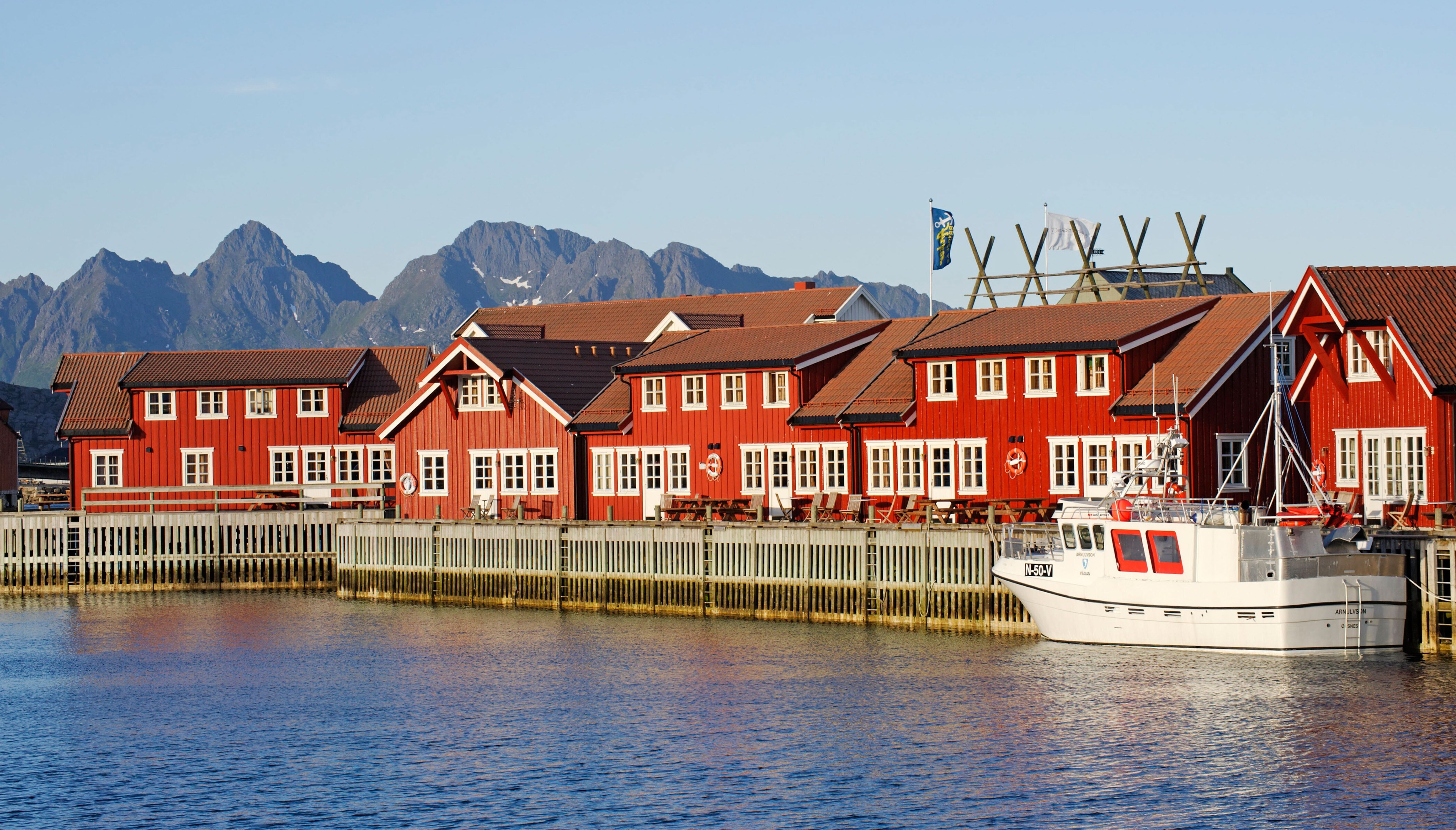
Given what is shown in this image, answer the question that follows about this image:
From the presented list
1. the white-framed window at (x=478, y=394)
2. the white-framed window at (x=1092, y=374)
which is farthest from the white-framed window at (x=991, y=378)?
the white-framed window at (x=478, y=394)

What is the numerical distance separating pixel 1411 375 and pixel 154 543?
43.8m

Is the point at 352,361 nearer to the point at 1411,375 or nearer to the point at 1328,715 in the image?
the point at 1411,375

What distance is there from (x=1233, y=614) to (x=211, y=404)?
149 feet

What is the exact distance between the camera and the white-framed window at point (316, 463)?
246ft

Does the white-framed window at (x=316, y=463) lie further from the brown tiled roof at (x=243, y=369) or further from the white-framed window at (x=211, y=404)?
the white-framed window at (x=211, y=404)

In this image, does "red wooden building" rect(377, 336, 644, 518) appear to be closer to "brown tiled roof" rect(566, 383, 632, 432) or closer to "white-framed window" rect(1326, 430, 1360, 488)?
"brown tiled roof" rect(566, 383, 632, 432)

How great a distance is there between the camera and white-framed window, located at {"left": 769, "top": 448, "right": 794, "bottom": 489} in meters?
60.7

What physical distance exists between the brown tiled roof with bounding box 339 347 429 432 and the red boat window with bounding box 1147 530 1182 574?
36.8m

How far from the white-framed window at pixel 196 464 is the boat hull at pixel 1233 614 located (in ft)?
Answer: 130

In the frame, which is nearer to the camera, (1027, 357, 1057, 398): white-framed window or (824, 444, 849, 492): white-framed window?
(1027, 357, 1057, 398): white-framed window

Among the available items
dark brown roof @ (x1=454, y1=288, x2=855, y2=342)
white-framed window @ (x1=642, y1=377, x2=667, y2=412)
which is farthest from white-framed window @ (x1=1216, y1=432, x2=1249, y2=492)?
dark brown roof @ (x1=454, y1=288, x2=855, y2=342)

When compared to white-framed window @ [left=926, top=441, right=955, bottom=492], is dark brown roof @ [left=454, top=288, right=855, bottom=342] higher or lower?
higher

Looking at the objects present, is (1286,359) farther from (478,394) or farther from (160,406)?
(160,406)

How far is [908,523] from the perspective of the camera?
172 feet
